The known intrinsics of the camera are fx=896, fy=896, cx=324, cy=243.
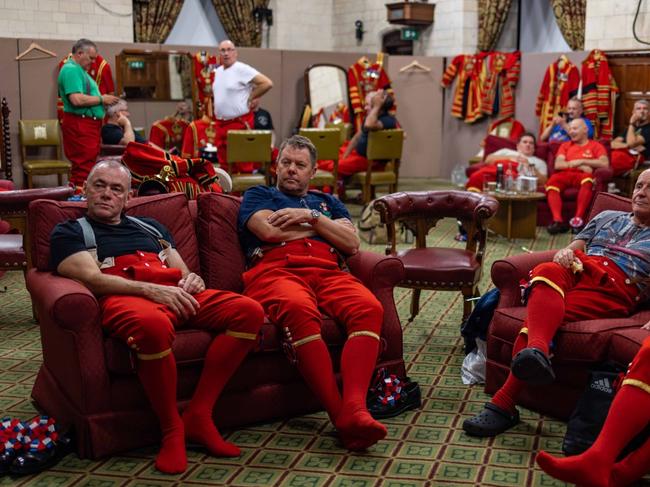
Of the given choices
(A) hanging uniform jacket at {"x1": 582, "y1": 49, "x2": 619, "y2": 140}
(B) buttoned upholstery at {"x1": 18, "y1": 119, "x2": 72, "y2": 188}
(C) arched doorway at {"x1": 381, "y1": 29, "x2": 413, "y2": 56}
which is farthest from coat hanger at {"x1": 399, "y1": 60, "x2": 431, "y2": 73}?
(B) buttoned upholstery at {"x1": 18, "y1": 119, "x2": 72, "y2": 188}

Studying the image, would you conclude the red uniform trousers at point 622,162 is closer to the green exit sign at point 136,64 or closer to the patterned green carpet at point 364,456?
the patterned green carpet at point 364,456

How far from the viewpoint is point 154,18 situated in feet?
41.1

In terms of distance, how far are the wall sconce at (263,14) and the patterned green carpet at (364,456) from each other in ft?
32.6

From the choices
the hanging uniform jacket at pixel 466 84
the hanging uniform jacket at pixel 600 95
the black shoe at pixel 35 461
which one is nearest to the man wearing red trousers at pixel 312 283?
the black shoe at pixel 35 461

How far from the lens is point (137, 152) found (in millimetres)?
4180

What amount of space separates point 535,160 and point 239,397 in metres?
5.47

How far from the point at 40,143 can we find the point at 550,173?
496cm

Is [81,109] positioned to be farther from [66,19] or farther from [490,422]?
[490,422]

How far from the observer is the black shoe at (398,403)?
3.43 metres

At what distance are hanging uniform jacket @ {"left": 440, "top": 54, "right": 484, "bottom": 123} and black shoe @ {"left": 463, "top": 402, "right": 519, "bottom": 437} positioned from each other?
7655 mm

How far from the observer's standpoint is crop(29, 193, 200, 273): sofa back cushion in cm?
337

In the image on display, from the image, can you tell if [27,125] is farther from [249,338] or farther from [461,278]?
[249,338]

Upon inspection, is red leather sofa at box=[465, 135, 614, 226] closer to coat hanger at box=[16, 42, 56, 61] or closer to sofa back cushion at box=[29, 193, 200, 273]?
coat hanger at box=[16, 42, 56, 61]

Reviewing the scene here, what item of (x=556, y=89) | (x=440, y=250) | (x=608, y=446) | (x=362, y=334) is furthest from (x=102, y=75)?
(x=608, y=446)
